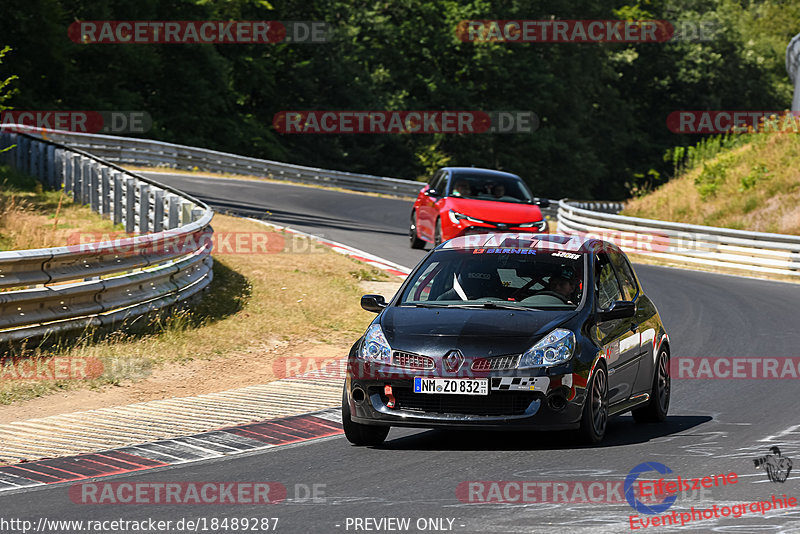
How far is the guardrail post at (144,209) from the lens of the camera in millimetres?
19953

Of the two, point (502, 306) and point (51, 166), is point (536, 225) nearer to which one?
point (51, 166)

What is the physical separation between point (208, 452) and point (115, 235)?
40.2ft

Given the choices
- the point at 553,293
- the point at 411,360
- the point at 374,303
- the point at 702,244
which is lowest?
the point at 702,244

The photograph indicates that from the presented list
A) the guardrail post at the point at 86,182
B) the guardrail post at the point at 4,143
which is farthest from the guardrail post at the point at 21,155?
the guardrail post at the point at 86,182

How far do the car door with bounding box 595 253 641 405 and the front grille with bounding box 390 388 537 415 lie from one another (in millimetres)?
932

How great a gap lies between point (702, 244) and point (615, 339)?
756 inches

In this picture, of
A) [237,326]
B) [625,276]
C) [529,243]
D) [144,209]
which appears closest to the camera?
[529,243]

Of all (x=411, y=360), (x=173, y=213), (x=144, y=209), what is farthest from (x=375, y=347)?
(x=144, y=209)

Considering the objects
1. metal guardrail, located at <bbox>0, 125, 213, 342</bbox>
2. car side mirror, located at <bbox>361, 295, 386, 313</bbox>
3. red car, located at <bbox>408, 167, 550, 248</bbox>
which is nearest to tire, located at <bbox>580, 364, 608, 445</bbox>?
car side mirror, located at <bbox>361, 295, 386, 313</bbox>

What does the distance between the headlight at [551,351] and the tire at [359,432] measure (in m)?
1.21

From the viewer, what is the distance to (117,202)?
2133cm

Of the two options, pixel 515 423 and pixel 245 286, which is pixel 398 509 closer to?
pixel 515 423

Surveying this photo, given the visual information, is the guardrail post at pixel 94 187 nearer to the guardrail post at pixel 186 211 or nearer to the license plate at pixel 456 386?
the guardrail post at pixel 186 211

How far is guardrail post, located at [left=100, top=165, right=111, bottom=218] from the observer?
2181 cm
